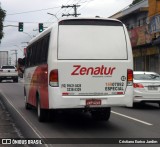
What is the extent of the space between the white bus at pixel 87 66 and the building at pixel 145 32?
74.2 ft

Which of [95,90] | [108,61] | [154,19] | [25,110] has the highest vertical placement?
[154,19]

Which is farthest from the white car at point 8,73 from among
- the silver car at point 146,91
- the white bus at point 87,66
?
the white bus at point 87,66

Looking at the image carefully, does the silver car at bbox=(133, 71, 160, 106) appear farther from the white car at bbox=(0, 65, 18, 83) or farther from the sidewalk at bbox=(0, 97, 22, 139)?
the white car at bbox=(0, 65, 18, 83)

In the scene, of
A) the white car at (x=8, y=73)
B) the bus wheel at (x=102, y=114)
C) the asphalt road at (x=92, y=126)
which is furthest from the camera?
the white car at (x=8, y=73)

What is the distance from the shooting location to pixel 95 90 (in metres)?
11.1

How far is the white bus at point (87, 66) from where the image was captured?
1100 cm

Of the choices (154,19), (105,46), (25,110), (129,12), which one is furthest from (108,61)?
(129,12)

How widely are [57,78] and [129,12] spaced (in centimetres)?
3259

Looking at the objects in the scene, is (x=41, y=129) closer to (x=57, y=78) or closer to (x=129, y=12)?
(x=57, y=78)

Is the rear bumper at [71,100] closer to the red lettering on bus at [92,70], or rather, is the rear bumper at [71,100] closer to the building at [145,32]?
the red lettering on bus at [92,70]

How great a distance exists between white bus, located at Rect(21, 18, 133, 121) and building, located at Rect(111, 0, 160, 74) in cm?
2261

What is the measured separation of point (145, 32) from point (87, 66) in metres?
26.7

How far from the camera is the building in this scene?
35.3 meters

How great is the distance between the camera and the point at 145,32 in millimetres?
37062
